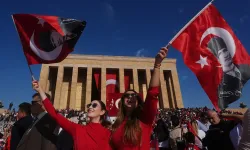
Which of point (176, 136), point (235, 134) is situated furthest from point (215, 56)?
point (176, 136)

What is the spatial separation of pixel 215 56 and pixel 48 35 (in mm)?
3309

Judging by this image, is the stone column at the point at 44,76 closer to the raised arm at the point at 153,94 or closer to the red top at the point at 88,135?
the red top at the point at 88,135

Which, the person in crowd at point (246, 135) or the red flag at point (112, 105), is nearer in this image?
the person in crowd at point (246, 135)

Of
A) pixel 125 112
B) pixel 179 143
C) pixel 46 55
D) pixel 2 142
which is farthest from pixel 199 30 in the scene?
pixel 2 142

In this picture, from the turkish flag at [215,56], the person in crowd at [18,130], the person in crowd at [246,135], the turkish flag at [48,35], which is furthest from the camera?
the turkish flag at [48,35]

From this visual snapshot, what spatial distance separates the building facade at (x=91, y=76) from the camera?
3394cm

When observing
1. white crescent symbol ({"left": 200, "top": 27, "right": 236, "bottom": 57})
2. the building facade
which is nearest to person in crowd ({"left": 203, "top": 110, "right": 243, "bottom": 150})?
white crescent symbol ({"left": 200, "top": 27, "right": 236, "bottom": 57})

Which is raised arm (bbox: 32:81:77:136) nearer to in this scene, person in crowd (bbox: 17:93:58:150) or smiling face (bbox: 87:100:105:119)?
smiling face (bbox: 87:100:105:119)

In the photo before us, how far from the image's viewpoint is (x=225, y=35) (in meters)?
4.10

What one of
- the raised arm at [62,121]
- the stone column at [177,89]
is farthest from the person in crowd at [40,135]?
the stone column at [177,89]

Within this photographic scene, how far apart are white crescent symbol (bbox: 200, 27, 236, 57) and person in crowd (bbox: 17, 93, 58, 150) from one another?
10.0 ft

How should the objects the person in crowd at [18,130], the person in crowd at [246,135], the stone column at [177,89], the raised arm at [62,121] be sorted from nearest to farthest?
the person in crowd at [246,135] < the raised arm at [62,121] < the person in crowd at [18,130] < the stone column at [177,89]

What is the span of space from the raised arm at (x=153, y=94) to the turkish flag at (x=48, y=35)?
260 cm

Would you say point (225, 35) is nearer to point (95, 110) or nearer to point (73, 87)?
point (95, 110)
